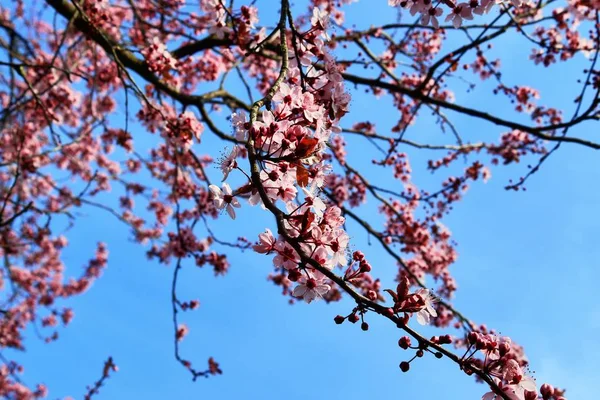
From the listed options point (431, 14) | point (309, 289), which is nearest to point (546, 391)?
point (309, 289)

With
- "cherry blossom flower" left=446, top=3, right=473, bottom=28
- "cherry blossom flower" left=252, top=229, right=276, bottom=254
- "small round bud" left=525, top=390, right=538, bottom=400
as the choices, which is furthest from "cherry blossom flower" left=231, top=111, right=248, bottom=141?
"cherry blossom flower" left=446, top=3, right=473, bottom=28

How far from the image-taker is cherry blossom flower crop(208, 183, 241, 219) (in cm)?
198

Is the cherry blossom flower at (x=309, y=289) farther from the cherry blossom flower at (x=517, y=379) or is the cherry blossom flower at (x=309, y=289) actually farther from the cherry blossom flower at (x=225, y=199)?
the cherry blossom flower at (x=517, y=379)

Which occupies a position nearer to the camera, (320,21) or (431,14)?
(320,21)

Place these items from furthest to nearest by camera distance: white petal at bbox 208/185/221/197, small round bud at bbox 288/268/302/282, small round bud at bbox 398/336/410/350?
white petal at bbox 208/185/221/197
small round bud at bbox 288/268/302/282
small round bud at bbox 398/336/410/350

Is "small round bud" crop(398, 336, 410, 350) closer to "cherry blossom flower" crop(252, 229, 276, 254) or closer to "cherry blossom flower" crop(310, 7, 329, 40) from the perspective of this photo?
"cherry blossom flower" crop(252, 229, 276, 254)

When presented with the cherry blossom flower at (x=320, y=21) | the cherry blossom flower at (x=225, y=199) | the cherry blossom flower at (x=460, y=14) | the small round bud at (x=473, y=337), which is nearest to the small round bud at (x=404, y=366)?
the small round bud at (x=473, y=337)

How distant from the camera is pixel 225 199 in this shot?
2.02 meters

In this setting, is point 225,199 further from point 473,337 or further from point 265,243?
point 473,337

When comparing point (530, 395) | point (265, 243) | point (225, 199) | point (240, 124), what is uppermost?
point (240, 124)

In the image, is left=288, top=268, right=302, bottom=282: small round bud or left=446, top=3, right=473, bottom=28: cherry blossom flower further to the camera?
left=446, top=3, right=473, bottom=28: cherry blossom flower

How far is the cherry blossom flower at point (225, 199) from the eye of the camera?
6.48 ft

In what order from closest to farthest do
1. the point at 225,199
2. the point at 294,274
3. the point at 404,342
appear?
the point at 404,342 → the point at 294,274 → the point at 225,199

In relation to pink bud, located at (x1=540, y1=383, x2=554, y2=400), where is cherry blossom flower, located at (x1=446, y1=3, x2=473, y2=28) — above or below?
above
